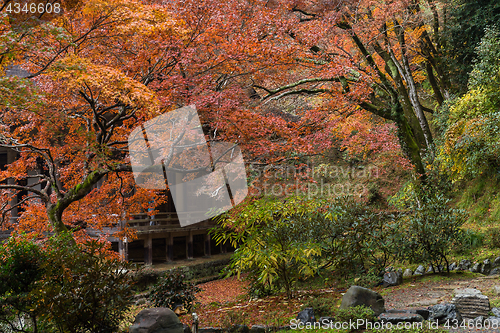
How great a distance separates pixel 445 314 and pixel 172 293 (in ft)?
15.5

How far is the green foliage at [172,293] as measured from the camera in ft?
23.3

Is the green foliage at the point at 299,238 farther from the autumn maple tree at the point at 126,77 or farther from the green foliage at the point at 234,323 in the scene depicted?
the autumn maple tree at the point at 126,77

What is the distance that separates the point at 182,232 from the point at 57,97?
10160 millimetres

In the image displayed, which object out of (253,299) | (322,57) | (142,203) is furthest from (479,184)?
(142,203)

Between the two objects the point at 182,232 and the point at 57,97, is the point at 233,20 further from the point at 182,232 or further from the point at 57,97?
the point at 182,232

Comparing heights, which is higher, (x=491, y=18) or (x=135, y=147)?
(x=491, y=18)

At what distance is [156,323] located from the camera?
192 inches

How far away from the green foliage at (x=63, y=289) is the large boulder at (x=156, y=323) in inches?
10.5

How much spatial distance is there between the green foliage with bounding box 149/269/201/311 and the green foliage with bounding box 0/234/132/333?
2.13 metres

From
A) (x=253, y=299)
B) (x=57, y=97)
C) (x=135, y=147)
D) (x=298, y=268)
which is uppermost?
(x=57, y=97)

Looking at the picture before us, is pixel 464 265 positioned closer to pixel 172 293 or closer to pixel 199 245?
pixel 172 293

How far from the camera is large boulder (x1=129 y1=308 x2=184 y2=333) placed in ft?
15.9

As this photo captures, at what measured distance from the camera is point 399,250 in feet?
28.2

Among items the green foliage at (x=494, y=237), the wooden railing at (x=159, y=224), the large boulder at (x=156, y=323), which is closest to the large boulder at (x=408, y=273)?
the green foliage at (x=494, y=237)
